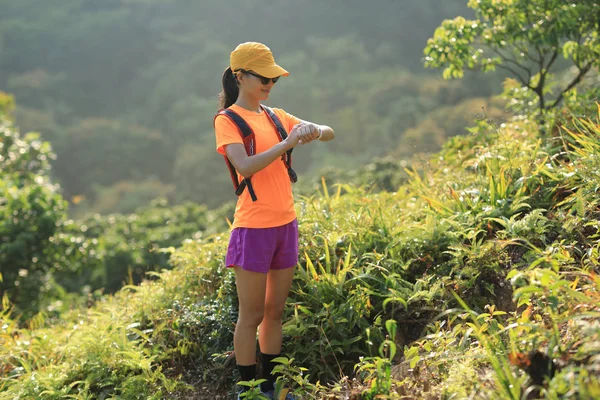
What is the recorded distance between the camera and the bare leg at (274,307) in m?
3.23

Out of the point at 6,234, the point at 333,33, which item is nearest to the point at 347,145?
the point at 333,33

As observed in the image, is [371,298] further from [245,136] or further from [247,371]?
[245,136]

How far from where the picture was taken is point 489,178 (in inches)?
160

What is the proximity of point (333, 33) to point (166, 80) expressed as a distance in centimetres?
1420

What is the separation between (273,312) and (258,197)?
0.65 m

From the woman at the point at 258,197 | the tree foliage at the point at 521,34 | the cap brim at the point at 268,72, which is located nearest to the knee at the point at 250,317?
the woman at the point at 258,197

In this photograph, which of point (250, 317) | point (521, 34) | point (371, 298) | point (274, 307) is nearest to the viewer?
point (250, 317)

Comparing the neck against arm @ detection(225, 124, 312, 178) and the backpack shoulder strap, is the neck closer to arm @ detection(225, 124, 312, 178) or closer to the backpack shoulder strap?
the backpack shoulder strap

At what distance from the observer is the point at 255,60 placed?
307 centimetres

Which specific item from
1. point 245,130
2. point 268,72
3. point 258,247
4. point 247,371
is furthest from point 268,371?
point 268,72

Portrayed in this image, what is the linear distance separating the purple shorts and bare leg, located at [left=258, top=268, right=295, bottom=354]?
0.35 feet

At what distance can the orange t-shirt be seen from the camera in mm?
3027

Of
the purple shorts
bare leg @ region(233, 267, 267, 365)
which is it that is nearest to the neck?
the purple shorts

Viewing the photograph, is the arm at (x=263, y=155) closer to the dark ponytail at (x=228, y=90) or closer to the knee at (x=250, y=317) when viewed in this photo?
the dark ponytail at (x=228, y=90)
